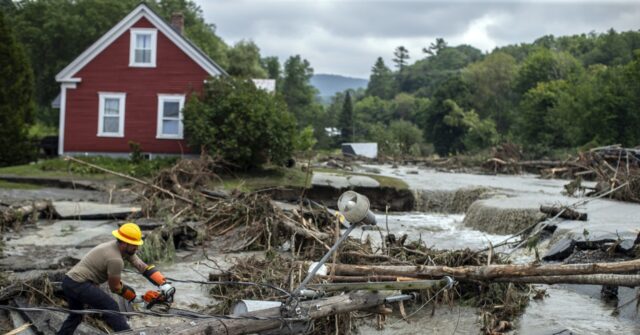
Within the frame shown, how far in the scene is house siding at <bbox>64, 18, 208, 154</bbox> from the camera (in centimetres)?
2888

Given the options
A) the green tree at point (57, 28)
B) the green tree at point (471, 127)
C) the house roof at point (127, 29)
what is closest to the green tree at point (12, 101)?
the house roof at point (127, 29)

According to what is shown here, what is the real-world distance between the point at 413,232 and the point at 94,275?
11530mm

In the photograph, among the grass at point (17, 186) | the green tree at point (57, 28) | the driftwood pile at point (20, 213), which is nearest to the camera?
the driftwood pile at point (20, 213)

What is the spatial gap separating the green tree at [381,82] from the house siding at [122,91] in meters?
Answer: 114

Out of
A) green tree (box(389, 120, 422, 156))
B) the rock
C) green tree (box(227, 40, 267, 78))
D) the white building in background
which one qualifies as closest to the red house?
the rock

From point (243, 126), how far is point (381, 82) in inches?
4816

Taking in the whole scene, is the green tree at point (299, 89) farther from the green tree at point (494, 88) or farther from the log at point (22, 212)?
the log at point (22, 212)

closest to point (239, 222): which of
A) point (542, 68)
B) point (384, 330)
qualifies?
point (384, 330)

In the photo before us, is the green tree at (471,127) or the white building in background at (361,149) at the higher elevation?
the green tree at (471,127)

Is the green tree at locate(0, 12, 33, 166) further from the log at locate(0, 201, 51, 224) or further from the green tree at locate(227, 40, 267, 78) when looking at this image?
the green tree at locate(227, 40, 267, 78)

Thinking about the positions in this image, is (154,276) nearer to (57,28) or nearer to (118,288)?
(118,288)

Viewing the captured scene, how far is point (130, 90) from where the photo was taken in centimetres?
2895

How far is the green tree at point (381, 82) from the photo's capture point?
465ft

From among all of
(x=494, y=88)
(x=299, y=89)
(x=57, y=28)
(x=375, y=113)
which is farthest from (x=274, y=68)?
(x=57, y=28)
